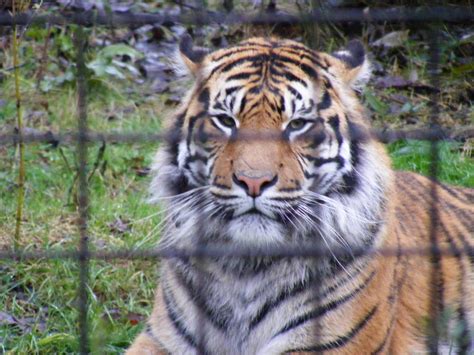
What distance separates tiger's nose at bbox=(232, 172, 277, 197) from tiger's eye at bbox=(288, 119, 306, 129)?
0.23 metres

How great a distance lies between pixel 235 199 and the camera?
2750 millimetres

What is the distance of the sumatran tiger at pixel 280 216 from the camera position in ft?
9.18

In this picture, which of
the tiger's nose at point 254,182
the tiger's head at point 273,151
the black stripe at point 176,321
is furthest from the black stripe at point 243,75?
the black stripe at point 176,321

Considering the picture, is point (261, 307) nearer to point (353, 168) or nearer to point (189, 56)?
point (353, 168)

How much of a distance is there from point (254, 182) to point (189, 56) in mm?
666

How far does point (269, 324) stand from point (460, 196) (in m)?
1.40

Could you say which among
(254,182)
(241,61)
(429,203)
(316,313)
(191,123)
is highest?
(241,61)

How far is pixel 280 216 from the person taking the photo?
2.79 metres

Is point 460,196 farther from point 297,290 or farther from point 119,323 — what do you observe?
point 119,323

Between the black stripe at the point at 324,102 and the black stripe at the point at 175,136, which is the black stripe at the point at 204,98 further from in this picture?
the black stripe at the point at 324,102

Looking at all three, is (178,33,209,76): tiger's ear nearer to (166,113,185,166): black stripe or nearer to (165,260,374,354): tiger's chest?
(166,113,185,166): black stripe

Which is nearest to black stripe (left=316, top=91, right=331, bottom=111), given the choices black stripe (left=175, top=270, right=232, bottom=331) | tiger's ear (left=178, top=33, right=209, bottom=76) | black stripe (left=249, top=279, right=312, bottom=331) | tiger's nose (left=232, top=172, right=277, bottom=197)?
tiger's nose (left=232, top=172, right=277, bottom=197)

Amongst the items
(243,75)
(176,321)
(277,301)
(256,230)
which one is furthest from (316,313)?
(243,75)

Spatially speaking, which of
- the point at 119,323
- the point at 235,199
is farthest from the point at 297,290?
the point at 119,323
